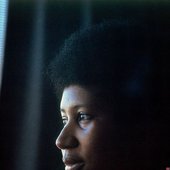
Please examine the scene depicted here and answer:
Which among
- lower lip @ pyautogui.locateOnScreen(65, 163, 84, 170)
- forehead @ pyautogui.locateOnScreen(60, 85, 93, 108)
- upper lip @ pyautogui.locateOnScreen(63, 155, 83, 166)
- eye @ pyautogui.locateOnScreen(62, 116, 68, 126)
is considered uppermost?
forehead @ pyautogui.locateOnScreen(60, 85, 93, 108)

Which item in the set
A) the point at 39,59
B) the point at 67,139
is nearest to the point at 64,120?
the point at 67,139

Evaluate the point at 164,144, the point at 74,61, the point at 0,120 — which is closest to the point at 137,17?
the point at 74,61

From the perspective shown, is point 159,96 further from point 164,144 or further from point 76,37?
point 76,37

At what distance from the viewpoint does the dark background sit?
83 centimetres

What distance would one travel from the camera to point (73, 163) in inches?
30.7

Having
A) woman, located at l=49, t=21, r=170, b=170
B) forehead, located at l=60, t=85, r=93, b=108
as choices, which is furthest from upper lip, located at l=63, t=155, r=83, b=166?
forehead, located at l=60, t=85, r=93, b=108

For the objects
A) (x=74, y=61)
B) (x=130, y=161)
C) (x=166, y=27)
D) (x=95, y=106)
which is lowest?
(x=130, y=161)

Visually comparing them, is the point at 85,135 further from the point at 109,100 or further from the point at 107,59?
the point at 107,59

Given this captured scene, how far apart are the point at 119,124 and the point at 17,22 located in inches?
17.1

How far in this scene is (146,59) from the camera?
796mm

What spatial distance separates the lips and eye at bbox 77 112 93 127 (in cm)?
9

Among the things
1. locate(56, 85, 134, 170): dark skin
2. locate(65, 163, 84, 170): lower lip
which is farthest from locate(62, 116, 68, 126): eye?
locate(65, 163, 84, 170): lower lip

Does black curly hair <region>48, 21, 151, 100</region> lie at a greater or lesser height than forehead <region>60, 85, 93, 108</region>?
greater

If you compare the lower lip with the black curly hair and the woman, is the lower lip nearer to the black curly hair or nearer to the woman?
the woman
